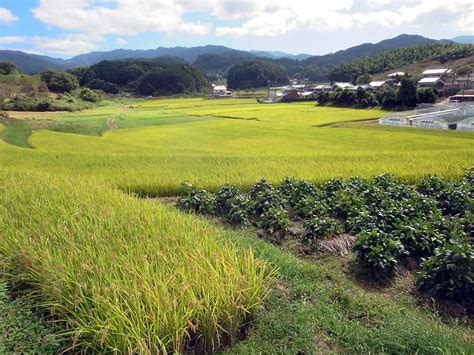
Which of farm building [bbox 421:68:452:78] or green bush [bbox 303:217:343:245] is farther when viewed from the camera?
farm building [bbox 421:68:452:78]

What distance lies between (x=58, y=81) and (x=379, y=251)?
70.2m

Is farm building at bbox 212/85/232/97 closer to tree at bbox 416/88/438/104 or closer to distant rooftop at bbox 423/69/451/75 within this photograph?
distant rooftop at bbox 423/69/451/75

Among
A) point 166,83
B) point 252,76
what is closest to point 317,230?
point 166,83

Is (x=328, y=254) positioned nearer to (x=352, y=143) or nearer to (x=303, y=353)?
(x=303, y=353)

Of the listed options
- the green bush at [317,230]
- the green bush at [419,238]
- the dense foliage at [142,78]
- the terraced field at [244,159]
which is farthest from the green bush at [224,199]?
the dense foliage at [142,78]

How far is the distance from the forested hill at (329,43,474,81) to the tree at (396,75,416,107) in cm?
5060

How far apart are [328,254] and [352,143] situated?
49.6 ft

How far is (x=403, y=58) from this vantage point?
8969cm

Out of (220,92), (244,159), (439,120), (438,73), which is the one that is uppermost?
(438,73)

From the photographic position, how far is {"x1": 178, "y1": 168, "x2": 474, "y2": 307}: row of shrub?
4.88 m

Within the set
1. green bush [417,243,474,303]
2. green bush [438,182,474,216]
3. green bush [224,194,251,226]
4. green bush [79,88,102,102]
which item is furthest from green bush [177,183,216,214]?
green bush [79,88,102,102]

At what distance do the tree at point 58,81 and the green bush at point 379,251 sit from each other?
6944 cm

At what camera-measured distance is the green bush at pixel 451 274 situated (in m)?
4.62

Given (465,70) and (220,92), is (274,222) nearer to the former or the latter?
(465,70)
